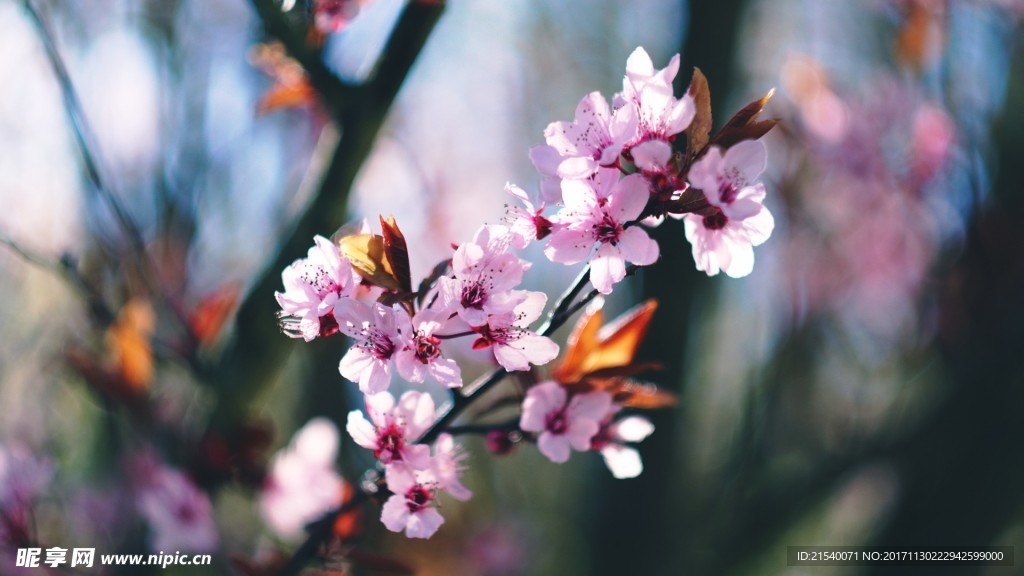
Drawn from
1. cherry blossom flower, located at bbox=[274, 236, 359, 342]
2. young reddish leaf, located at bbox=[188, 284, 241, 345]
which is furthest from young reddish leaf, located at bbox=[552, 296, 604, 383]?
young reddish leaf, located at bbox=[188, 284, 241, 345]

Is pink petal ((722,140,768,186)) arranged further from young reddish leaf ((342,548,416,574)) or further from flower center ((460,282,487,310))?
young reddish leaf ((342,548,416,574))

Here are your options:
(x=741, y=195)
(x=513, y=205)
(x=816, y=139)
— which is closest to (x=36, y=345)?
(x=513, y=205)

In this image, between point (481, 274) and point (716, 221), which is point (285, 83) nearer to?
point (481, 274)

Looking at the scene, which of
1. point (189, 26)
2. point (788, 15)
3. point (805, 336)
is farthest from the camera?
point (788, 15)

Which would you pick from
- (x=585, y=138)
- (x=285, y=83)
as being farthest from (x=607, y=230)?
(x=285, y=83)

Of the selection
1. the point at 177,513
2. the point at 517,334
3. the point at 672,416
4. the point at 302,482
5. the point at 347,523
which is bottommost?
the point at 672,416

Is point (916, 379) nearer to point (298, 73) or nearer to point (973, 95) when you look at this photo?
point (973, 95)

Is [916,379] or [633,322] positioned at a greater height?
[633,322]
